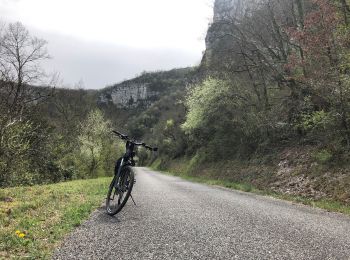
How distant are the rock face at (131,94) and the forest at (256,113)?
4152 inches

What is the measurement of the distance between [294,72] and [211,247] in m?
19.4

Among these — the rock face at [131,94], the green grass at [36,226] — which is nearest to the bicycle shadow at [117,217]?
the green grass at [36,226]

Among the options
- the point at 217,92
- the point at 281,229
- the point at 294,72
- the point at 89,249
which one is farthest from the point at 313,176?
the point at 217,92

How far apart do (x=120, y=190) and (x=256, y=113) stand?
21.4 m

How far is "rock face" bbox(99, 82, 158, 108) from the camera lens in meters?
155

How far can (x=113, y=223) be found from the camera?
7.21 m

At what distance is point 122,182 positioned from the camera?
27.6 feet

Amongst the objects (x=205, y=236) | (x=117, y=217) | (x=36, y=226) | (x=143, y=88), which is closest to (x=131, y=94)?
(x=143, y=88)

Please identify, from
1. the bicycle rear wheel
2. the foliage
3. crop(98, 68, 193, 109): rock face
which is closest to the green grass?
the bicycle rear wheel

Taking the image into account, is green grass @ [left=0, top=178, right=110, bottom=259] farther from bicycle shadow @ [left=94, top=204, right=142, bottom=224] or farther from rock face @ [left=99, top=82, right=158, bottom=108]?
rock face @ [left=99, top=82, right=158, bottom=108]

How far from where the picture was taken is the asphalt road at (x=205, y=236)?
504 cm

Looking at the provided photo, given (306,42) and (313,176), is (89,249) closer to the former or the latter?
(313,176)

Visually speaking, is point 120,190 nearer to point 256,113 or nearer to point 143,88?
point 256,113

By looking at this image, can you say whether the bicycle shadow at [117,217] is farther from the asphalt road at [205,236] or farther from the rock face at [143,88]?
the rock face at [143,88]
